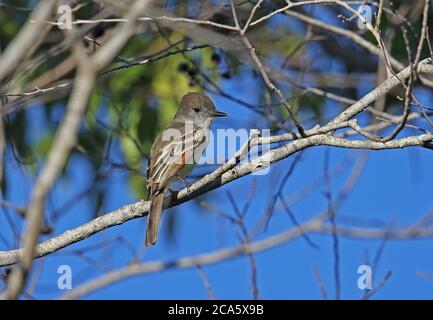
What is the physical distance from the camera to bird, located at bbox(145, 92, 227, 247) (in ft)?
18.3

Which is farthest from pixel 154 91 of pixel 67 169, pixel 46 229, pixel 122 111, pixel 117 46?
pixel 117 46

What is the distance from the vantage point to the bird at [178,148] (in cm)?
559

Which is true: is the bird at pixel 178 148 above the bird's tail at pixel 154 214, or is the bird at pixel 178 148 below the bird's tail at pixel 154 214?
above

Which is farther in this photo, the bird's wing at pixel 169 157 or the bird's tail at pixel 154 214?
the bird's wing at pixel 169 157

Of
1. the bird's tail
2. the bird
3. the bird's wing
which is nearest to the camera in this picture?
the bird's tail

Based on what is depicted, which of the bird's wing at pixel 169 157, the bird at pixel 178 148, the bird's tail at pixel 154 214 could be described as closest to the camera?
the bird's tail at pixel 154 214

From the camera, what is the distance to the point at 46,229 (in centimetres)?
525

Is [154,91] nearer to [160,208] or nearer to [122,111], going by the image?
[122,111]

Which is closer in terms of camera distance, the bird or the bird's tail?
the bird's tail

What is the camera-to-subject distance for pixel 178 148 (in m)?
6.04

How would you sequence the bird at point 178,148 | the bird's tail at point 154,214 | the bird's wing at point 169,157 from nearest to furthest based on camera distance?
the bird's tail at point 154,214
the bird at point 178,148
the bird's wing at point 169,157

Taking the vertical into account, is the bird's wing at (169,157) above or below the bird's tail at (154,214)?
above

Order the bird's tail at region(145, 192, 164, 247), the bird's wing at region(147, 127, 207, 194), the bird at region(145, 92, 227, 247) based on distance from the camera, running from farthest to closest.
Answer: the bird's wing at region(147, 127, 207, 194) < the bird at region(145, 92, 227, 247) < the bird's tail at region(145, 192, 164, 247)
